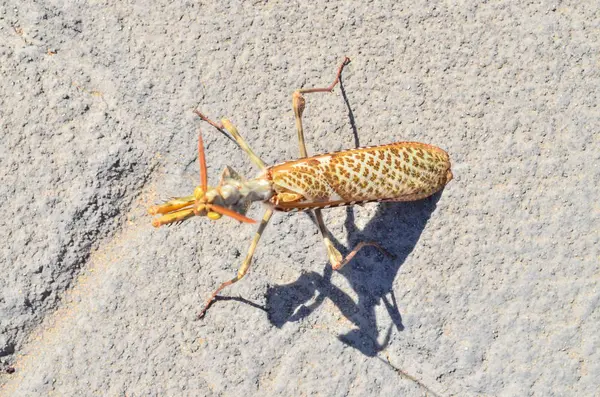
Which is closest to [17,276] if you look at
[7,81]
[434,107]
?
[7,81]

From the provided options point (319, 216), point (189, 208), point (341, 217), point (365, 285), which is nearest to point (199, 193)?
point (189, 208)

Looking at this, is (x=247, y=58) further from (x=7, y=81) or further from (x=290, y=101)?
(x=7, y=81)

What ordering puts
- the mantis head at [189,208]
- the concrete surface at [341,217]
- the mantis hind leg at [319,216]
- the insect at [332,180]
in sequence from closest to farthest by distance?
the mantis head at [189,208], the insect at [332,180], the mantis hind leg at [319,216], the concrete surface at [341,217]

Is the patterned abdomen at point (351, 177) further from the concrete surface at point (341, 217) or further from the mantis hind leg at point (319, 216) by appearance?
the concrete surface at point (341, 217)

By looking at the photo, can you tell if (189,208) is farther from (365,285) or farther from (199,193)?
(365,285)

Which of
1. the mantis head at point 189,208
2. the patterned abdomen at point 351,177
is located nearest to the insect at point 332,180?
the patterned abdomen at point 351,177
